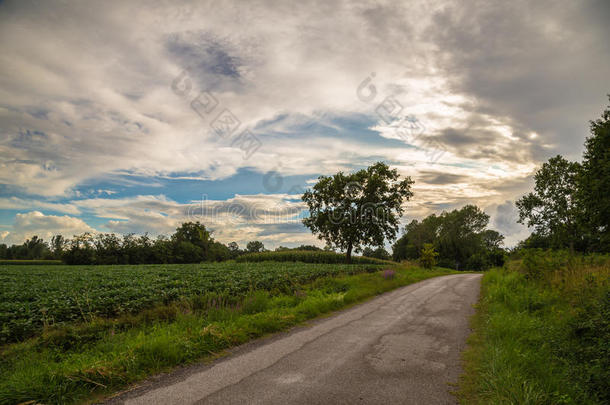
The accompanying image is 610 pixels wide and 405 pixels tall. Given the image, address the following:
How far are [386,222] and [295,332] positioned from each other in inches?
1258

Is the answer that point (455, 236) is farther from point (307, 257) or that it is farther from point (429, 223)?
point (307, 257)

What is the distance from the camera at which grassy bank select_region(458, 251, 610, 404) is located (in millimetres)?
4023

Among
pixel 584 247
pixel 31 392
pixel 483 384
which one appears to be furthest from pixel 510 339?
pixel 584 247

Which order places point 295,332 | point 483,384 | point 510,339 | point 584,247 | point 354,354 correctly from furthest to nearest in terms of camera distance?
1. point 584,247
2. point 295,332
3. point 510,339
4. point 354,354
5. point 483,384

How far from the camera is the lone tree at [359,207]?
3753 centimetres

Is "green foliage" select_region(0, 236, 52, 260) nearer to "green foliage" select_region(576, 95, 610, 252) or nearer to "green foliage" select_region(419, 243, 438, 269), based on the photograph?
"green foliage" select_region(419, 243, 438, 269)

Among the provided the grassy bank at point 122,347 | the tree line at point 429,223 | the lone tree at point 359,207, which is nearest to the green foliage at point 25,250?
the tree line at point 429,223

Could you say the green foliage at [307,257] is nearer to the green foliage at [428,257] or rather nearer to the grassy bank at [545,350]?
the green foliage at [428,257]

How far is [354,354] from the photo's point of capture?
5961 millimetres

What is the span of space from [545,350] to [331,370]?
4.18 meters

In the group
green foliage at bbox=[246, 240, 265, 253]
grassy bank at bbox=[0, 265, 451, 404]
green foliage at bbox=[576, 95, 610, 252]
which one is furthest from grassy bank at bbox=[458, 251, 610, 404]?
green foliage at bbox=[246, 240, 265, 253]

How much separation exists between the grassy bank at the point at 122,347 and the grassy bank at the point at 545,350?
4671 millimetres

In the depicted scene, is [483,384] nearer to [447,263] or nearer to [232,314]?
[232,314]

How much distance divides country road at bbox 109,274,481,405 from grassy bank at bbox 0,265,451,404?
0.48 meters
